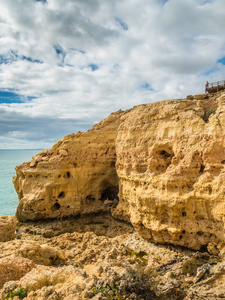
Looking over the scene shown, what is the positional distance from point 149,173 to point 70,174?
7379 millimetres

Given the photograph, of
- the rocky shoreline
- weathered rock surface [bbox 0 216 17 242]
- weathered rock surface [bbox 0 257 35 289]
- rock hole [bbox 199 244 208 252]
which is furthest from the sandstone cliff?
weathered rock surface [bbox 0 257 35 289]

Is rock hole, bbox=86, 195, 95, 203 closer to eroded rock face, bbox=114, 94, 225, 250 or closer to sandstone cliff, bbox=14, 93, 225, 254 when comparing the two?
sandstone cliff, bbox=14, 93, 225, 254

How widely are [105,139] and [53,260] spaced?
9.83 m

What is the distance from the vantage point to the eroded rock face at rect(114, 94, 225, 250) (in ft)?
34.4

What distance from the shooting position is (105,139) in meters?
18.0

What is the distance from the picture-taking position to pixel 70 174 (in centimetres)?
1773

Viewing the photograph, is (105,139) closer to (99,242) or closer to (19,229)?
(99,242)

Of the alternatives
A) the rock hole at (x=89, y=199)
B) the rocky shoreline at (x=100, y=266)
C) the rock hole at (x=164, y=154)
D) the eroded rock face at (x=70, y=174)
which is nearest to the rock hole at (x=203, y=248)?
the rocky shoreline at (x=100, y=266)

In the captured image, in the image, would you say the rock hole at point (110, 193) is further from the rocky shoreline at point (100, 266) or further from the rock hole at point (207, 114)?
the rock hole at point (207, 114)

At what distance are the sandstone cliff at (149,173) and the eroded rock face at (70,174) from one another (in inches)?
3.0

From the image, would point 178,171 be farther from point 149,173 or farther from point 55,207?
point 55,207

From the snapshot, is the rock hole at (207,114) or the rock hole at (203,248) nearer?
the rock hole at (203,248)

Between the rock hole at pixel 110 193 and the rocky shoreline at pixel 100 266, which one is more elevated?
the rock hole at pixel 110 193

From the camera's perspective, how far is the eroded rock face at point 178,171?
34.4 feet
